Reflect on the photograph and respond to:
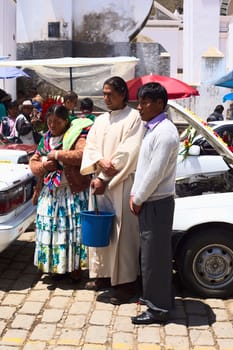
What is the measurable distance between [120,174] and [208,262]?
1134 mm

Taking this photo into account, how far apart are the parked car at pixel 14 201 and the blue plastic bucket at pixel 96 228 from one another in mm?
883

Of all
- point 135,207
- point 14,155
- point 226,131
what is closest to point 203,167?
point 226,131

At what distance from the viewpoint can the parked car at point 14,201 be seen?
17.0 feet

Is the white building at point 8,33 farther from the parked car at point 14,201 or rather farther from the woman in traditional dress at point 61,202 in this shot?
the woman in traditional dress at point 61,202

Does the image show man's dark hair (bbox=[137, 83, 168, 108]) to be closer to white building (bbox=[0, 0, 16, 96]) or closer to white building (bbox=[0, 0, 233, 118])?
white building (bbox=[0, 0, 16, 96])

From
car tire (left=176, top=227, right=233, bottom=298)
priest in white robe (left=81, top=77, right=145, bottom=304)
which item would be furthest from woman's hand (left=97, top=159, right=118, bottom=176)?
car tire (left=176, top=227, right=233, bottom=298)

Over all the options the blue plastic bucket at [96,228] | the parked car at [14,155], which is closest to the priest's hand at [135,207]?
the blue plastic bucket at [96,228]

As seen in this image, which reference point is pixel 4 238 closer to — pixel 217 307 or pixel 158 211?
pixel 158 211

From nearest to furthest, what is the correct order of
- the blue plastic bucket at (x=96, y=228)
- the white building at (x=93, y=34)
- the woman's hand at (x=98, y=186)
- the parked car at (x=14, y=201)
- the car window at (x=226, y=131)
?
the blue plastic bucket at (x=96, y=228) < the woman's hand at (x=98, y=186) < the parked car at (x=14, y=201) < the car window at (x=226, y=131) < the white building at (x=93, y=34)

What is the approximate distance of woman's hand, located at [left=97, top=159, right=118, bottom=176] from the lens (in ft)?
15.4

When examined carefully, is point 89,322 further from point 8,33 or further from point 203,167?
point 8,33

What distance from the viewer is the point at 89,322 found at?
4.55 m

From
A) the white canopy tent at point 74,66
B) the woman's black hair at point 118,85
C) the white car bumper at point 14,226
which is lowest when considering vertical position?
the white car bumper at point 14,226

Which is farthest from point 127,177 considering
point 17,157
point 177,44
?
point 177,44
